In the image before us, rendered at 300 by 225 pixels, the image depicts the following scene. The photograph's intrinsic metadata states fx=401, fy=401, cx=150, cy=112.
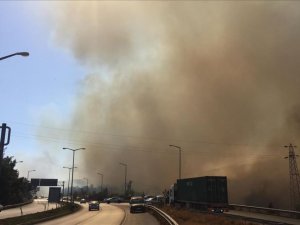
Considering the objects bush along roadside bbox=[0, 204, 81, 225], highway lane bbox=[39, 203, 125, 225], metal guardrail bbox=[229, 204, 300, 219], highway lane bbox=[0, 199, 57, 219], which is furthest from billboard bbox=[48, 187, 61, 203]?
metal guardrail bbox=[229, 204, 300, 219]

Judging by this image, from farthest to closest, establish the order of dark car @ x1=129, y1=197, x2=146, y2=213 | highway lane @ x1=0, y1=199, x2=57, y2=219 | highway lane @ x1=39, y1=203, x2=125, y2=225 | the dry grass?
dark car @ x1=129, y1=197, x2=146, y2=213, highway lane @ x1=0, y1=199, x2=57, y2=219, highway lane @ x1=39, y1=203, x2=125, y2=225, the dry grass

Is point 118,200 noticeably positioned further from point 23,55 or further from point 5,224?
point 23,55

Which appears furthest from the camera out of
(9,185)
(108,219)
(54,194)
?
(9,185)

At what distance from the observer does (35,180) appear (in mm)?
138875

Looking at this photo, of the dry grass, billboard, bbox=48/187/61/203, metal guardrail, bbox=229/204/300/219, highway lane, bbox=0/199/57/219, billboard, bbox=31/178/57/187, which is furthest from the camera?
billboard, bbox=31/178/57/187

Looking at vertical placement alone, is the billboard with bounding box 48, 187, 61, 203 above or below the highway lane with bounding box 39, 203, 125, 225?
above

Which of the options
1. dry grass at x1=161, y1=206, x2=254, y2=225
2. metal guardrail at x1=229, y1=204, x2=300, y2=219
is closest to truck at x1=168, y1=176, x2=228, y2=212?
metal guardrail at x1=229, y1=204, x2=300, y2=219

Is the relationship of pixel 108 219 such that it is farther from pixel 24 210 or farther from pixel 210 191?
pixel 24 210

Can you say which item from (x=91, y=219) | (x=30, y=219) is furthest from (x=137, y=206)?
(x=30, y=219)

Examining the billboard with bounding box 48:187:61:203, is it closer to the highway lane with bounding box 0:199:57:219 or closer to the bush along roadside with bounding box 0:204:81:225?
the bush along roadside with bounding box 0:204:81:225

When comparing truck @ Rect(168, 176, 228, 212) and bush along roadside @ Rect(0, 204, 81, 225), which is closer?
bush along roadside @ Rect(0, 204, 81, 225)

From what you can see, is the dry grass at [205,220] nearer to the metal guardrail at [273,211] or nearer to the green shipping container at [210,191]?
the metal guardrail at [273,211]

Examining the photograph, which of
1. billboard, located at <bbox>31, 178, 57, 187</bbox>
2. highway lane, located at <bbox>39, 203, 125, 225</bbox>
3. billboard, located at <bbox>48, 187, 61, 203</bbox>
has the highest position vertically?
billboard, located at <bbox>31, 178, 57, 187</bbox>

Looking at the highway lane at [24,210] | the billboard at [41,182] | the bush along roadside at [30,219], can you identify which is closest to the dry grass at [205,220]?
the bush along roadside at [30,219]
